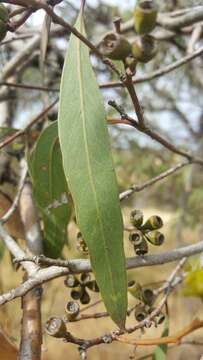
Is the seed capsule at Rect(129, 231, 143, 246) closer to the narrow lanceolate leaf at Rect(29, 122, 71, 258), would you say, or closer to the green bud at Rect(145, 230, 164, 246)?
the green bud at Rect(145, 230, 164, 246)

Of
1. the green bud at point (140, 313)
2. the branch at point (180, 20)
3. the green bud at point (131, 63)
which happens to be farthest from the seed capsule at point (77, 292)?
the branch at point (180, 20)

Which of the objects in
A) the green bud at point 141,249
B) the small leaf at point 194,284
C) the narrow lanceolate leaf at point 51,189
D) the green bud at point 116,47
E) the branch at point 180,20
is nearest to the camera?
the green bud at point 116,47

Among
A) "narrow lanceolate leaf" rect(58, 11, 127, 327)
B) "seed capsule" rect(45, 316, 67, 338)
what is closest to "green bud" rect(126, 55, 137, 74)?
"narrow lanceolate leaf" rect(58, 11, 127, 327)

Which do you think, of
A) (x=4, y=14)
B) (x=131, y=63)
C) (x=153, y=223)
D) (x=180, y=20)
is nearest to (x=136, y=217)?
(x=153, y=223)

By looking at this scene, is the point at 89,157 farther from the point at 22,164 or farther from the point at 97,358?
the point at 97,358

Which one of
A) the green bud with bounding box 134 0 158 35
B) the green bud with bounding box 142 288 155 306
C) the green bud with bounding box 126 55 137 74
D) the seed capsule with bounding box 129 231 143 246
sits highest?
the green bud with bounding box 134 0 158 35

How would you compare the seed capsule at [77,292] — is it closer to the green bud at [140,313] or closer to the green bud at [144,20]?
the green bud at [140,313]

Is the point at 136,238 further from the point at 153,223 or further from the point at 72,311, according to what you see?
the point at 72,311
